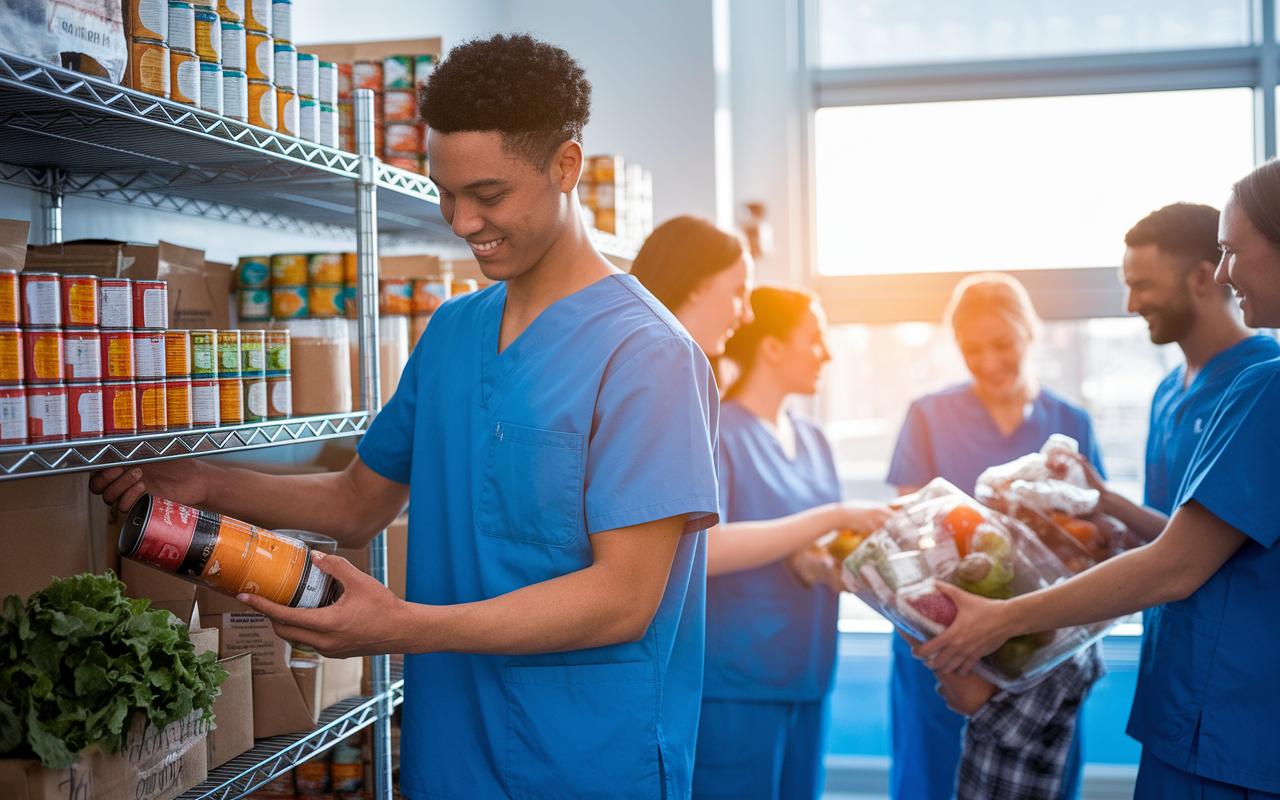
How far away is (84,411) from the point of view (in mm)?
1096

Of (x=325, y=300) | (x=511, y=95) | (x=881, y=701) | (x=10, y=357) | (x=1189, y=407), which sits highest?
(x=511, y=95)

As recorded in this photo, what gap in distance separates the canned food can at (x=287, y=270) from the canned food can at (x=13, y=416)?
2.17 ft

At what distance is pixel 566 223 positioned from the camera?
1.25m

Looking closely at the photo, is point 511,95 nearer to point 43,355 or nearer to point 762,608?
point 43,355

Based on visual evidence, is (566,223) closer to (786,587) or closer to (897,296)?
(786,587)

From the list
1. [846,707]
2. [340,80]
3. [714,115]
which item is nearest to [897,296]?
[714,115]

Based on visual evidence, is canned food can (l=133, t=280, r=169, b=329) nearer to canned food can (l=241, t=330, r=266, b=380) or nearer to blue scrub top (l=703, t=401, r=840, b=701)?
canned food can (l=241, t=330, r=266, b=380)

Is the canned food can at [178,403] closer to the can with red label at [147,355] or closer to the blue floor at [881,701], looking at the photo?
the can with red label at [147,355]

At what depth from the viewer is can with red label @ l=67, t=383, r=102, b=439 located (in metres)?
1.09

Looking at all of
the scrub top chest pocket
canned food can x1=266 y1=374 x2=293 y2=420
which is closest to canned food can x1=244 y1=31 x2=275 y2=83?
canned food can x1=266 y1=374 x2=293 y2=420

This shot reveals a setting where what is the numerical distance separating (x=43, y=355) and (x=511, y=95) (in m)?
0.60

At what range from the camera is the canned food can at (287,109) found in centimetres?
145

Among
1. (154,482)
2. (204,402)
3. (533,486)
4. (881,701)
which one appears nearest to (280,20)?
(204,402)

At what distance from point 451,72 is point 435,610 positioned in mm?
644
